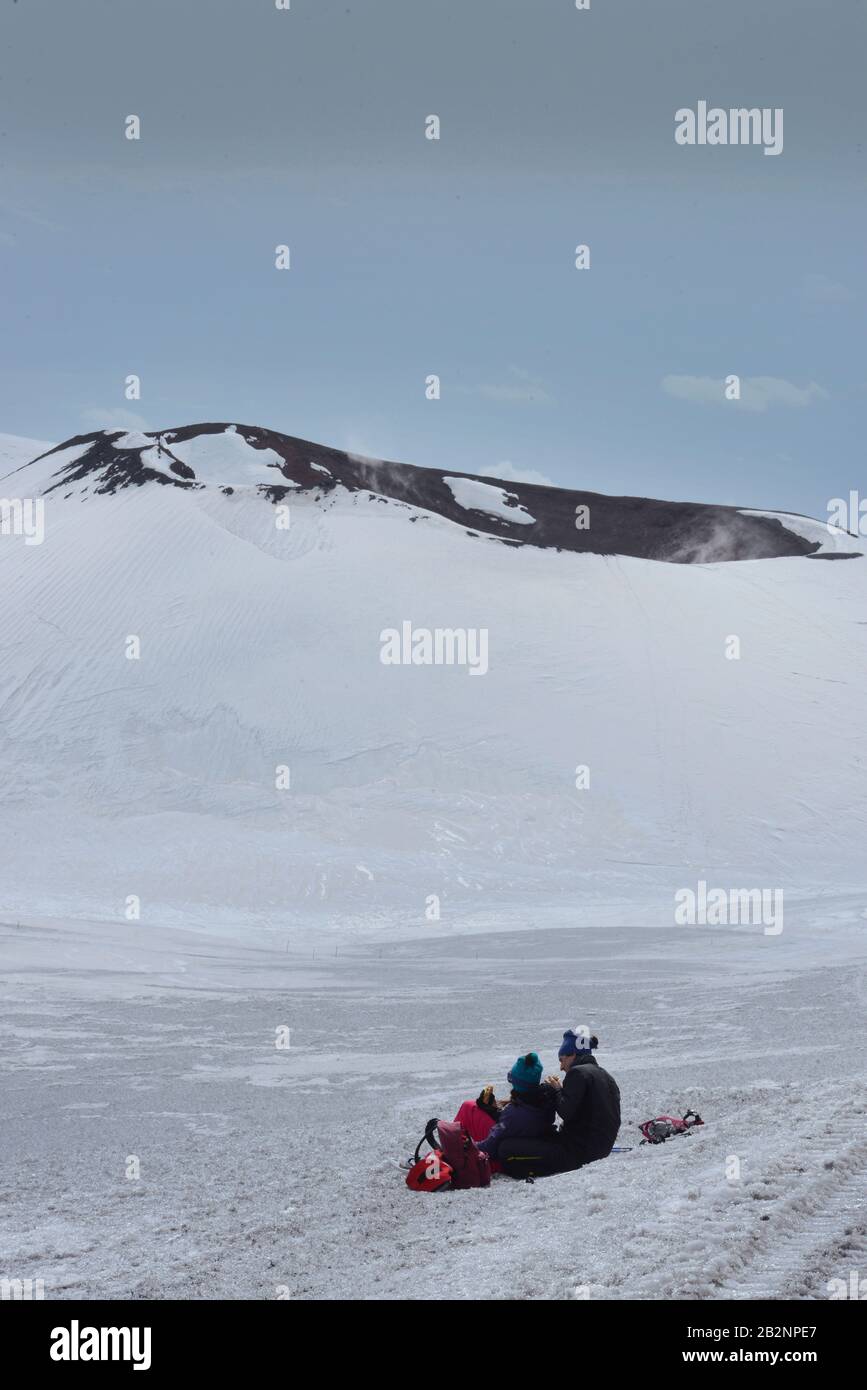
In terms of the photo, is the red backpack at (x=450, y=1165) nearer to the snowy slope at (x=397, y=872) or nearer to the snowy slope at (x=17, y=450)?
the snowy slope at (x=397, y=872)

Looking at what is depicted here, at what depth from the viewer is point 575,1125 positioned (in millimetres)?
6984

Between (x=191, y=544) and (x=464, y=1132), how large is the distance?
41.1 meters

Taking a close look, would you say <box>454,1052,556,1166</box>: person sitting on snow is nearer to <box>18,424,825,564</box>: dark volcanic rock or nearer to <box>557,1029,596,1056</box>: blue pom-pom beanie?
<box>557,1029,596,1056</box>: blue pom-pom beanie

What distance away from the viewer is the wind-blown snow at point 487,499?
58.2 metres

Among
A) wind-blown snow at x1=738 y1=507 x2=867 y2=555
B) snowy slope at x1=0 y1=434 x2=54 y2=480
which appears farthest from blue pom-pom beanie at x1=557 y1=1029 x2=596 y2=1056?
snowy slope at x1=0 y1=434 x2=54 y2=480

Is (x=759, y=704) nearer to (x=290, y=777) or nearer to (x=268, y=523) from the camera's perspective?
(x=290, y=777)

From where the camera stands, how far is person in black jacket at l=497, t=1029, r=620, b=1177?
6.87 metres

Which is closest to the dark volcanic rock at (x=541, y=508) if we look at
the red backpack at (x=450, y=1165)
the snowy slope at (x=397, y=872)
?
the snowy slope at (x=397, y=872)

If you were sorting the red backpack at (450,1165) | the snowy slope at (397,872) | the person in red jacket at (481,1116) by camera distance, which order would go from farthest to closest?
the person in red jacket at (481,1116) < the red backpack at (450,1165) < the snowy slope at (397,872)

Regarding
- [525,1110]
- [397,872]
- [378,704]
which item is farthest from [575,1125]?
[378,704]

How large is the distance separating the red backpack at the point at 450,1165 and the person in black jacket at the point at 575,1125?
211mm
